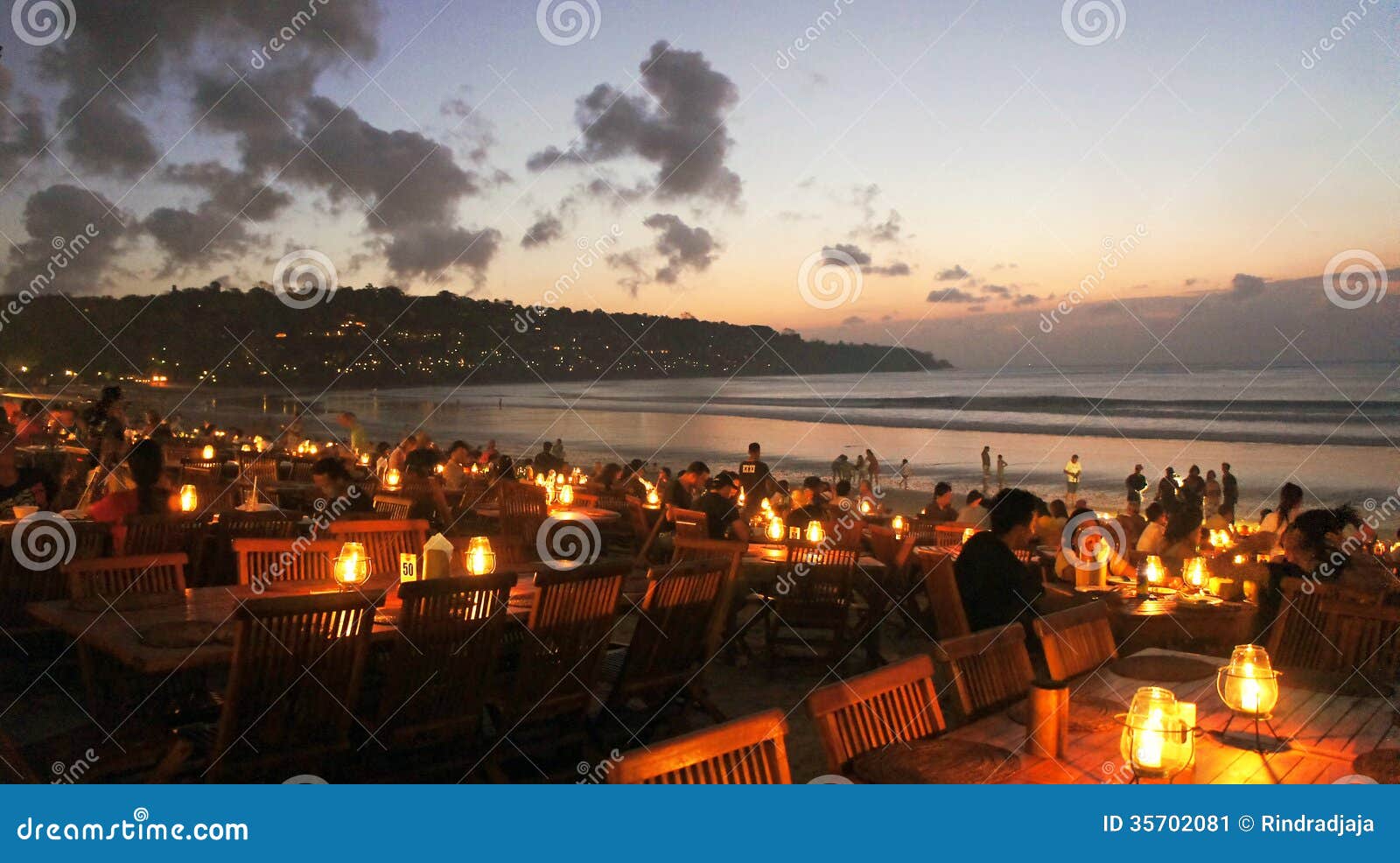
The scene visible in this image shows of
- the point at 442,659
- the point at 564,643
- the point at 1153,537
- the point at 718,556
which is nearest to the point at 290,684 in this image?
the point at 442,659

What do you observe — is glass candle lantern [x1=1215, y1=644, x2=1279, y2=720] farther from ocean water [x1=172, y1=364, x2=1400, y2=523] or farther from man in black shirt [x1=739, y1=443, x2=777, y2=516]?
ocean water [x1=172, y1=364, x2=1400, y2=523]

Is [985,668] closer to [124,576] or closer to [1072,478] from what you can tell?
[124,576]

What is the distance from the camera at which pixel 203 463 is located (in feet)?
36.3

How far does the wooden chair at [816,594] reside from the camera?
627cm

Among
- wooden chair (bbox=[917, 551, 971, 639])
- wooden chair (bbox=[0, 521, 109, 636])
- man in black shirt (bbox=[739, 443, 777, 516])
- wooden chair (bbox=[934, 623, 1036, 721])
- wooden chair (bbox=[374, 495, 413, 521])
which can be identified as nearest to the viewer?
wooden chair (bbox=[934, 623, 1036, 721])

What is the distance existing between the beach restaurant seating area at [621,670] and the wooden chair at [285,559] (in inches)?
0.6

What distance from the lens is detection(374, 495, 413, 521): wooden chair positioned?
7328 millimetres

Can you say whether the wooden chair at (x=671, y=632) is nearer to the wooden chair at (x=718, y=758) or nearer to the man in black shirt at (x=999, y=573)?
the man in black shirt at (x=999, y=573)

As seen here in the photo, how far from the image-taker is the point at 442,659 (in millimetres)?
3553

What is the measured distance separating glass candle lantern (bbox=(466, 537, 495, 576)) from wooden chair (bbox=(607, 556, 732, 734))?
0.78m

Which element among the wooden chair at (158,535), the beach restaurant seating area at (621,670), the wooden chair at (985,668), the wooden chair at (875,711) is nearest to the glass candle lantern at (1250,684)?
the beach restaurant seating area at (621,670)

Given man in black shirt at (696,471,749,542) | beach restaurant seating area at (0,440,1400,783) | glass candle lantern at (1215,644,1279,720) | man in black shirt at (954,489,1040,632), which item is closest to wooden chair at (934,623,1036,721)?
beach restaurant seating area at (0,440,1400,783)
